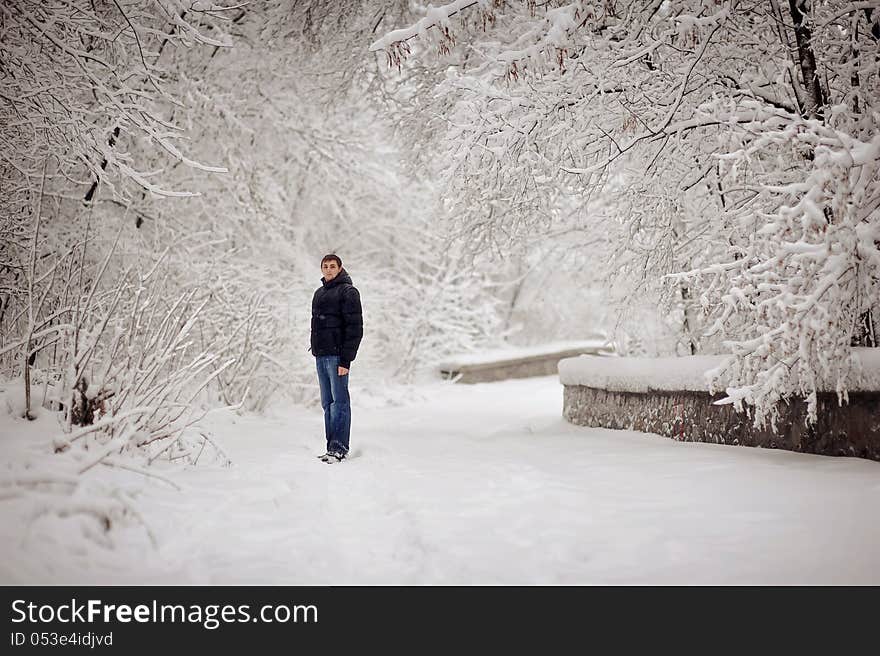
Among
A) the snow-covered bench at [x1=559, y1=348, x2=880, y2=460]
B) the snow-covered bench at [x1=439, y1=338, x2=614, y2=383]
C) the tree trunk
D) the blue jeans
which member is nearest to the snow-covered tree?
the tree trunk

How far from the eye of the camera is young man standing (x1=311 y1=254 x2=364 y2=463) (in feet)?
17.0

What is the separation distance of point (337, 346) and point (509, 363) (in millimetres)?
9583

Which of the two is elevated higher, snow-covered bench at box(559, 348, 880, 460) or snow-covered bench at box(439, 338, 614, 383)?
snow-covered bench at box(559, 348, 880, 460)

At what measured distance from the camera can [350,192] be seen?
1034cm

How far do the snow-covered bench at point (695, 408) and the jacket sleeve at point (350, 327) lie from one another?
2.61 meters

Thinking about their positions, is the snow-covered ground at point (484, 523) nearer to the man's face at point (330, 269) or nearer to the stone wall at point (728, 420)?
the stone wall at point (728, 420)

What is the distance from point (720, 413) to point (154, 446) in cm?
427

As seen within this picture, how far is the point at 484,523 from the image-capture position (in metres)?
3.09

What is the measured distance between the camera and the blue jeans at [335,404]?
205 inches

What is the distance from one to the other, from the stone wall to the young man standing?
268cm

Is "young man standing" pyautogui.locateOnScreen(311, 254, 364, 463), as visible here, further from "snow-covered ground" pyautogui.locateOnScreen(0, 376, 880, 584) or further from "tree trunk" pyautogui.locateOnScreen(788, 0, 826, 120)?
"tree trunk" pyautogui.locateOnScreen(788, 0, 826, 120)

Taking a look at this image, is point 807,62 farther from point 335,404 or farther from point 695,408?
point 335,404

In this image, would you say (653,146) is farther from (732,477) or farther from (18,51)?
(18,51)
